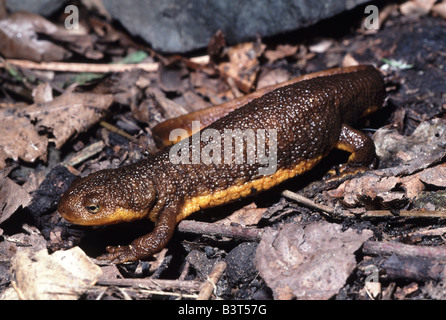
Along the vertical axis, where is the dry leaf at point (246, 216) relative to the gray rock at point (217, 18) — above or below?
below

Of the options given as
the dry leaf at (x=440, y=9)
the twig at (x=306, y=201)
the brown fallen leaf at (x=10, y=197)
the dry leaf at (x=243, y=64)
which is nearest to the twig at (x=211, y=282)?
the twig at (x=306, y=201)

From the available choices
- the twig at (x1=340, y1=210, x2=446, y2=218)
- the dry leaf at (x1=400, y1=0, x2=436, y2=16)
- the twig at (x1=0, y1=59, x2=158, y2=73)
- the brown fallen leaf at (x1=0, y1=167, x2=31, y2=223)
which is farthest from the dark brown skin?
the dry leaf at (x1=400, y1=0, x2=436, y2=16)

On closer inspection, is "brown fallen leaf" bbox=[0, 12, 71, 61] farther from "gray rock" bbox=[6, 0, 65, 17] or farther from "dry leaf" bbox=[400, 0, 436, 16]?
"dry leaf" bbox=[400, 0, 436, 16]

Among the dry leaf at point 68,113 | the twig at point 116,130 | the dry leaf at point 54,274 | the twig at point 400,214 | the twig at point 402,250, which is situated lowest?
the dry leaf at point 54,274

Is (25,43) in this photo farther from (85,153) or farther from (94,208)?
(94,208)

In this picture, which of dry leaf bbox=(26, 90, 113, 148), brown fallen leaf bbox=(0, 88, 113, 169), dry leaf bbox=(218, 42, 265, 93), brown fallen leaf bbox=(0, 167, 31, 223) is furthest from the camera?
dry leaf bbox=(218, 42, 265, 93)

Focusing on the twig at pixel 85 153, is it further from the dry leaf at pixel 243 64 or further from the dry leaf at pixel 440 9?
the dry leaf at pixel 440 9

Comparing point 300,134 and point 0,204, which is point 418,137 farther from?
point 0,204
